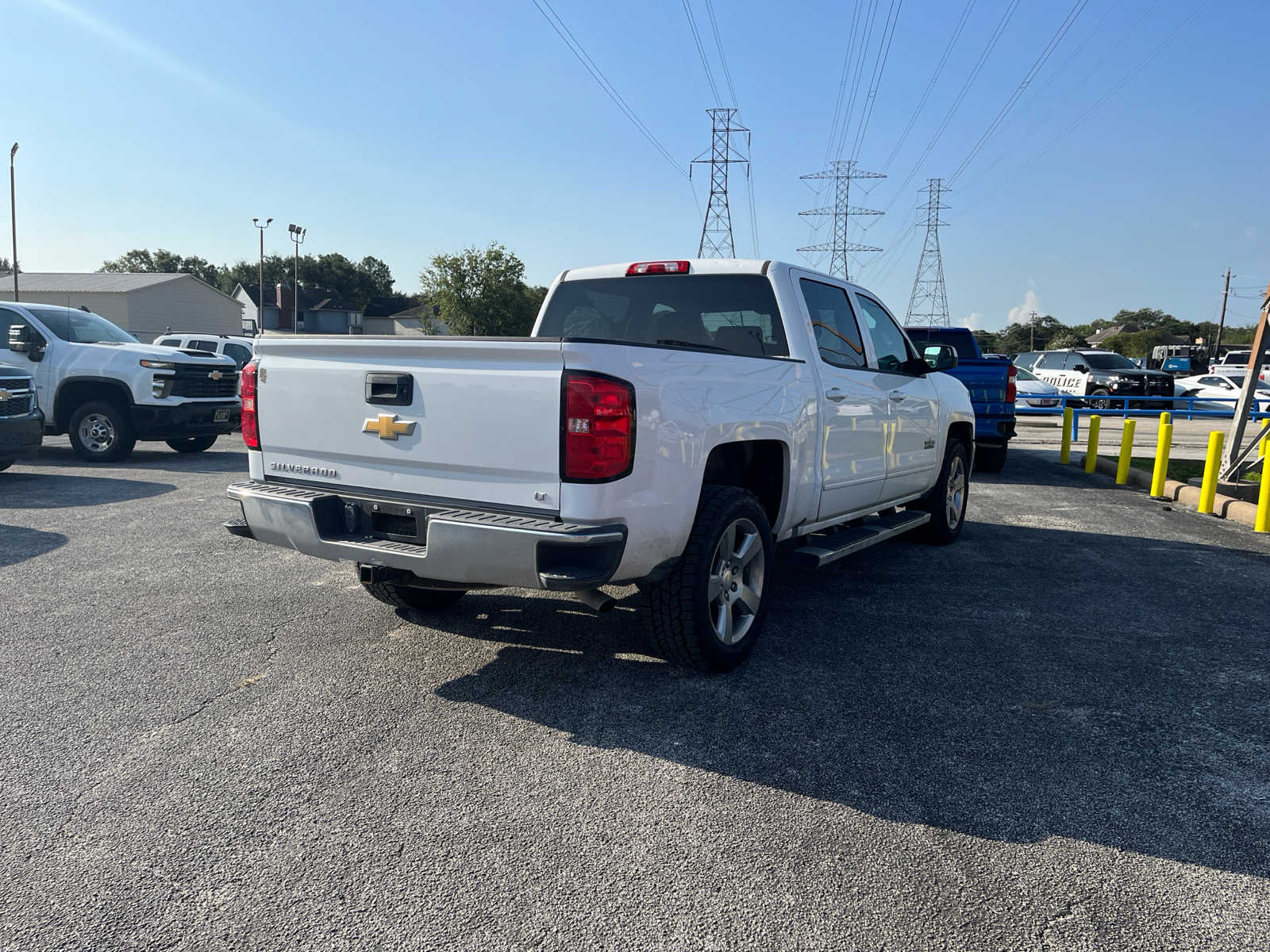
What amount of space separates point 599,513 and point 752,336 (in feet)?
6.88

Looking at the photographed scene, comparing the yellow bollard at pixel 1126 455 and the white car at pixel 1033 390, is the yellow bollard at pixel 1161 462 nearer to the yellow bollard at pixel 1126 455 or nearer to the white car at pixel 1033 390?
the yellow bollard at pixel 1126 455

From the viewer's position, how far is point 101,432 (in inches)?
464

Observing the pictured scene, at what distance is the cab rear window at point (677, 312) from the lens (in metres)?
5.15

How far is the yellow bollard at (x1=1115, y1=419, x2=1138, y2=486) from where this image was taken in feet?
A: 39.2

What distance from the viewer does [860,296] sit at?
6.18 meters

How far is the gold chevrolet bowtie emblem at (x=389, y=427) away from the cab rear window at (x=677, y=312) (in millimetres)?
1445

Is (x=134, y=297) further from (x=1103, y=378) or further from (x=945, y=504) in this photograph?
(x=945, y=504)

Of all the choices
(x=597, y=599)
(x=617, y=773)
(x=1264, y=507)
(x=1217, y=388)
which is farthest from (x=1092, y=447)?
(x=1217, y=388)

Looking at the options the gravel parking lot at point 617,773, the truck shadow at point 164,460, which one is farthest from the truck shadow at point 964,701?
the truck shadow at point 164,460

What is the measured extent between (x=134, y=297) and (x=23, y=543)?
5518 centimetres

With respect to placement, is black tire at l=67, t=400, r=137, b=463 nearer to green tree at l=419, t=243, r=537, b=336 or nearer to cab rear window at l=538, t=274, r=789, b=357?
cab rear window at l=538, t=274, r=789, b=357

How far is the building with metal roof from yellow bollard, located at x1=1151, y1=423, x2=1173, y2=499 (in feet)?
176

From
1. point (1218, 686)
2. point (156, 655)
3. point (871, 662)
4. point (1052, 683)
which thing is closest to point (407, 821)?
point (156, 655)

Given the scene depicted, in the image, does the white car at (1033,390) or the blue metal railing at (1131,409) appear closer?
the blue metal railing at (1131,409)
